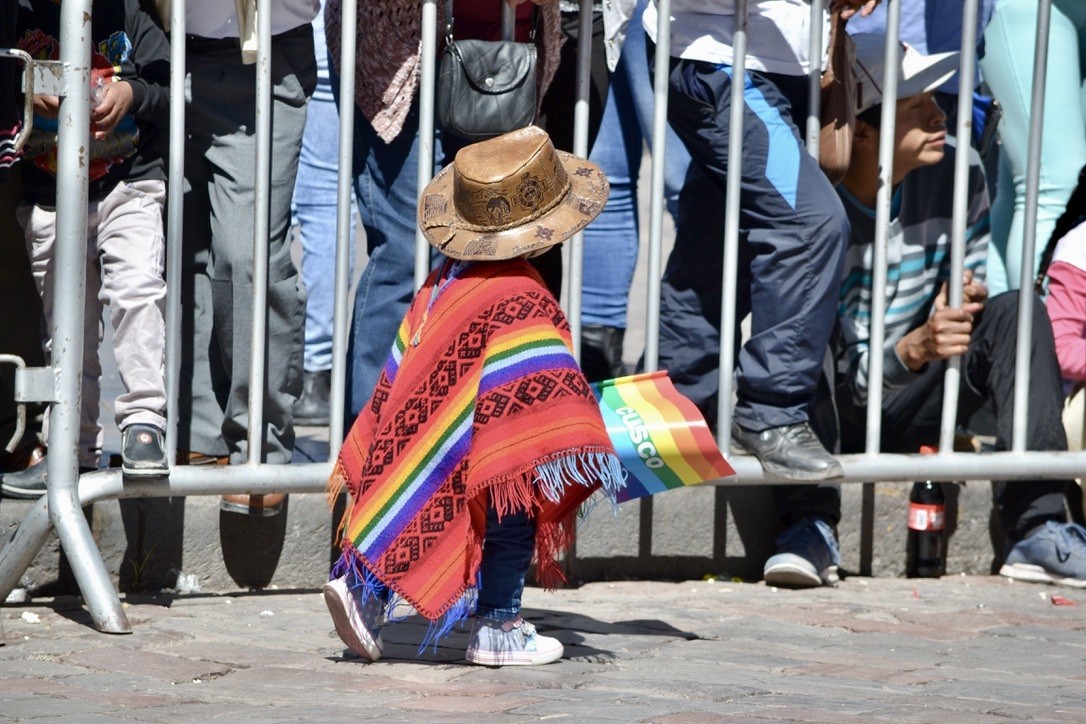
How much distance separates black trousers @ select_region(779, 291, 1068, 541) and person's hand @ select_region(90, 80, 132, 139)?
2.18 meters

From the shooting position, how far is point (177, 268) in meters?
4.33

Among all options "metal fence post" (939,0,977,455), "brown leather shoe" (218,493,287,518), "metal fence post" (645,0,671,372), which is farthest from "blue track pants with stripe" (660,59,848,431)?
"brown leather shoe" (218,493,287,518)

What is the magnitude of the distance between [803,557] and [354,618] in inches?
64.2

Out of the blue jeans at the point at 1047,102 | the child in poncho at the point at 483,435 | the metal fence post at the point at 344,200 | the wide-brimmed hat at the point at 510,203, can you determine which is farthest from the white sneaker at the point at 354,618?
the blue jeans at the point at 1047,102

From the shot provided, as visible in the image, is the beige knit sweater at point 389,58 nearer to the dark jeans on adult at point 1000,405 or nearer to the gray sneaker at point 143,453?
the gray sneaker at point 143,453

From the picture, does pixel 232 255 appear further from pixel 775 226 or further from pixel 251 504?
pixel 775 226

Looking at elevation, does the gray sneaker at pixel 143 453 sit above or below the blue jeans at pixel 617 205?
below

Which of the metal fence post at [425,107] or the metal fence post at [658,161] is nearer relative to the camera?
the metal fence post at [425,107]

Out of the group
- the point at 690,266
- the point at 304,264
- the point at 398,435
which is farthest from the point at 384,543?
the point at 304,264

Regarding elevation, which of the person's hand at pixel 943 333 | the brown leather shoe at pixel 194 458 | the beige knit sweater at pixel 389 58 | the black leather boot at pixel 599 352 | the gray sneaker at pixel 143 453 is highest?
the beige knit sweater at pixel 389 58

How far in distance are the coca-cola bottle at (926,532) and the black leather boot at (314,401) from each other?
1843 mm

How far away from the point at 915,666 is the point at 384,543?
125cm

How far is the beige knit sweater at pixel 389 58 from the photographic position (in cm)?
459

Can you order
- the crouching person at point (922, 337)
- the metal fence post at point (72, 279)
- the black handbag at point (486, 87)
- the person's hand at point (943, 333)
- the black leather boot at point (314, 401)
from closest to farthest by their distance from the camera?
the metal fence post at point (72, 279), the black handbag at point (486, 87), the person's hand at point (943, 333), the crouching person at point (922, 337), the black leather boot at point (314, 401)
